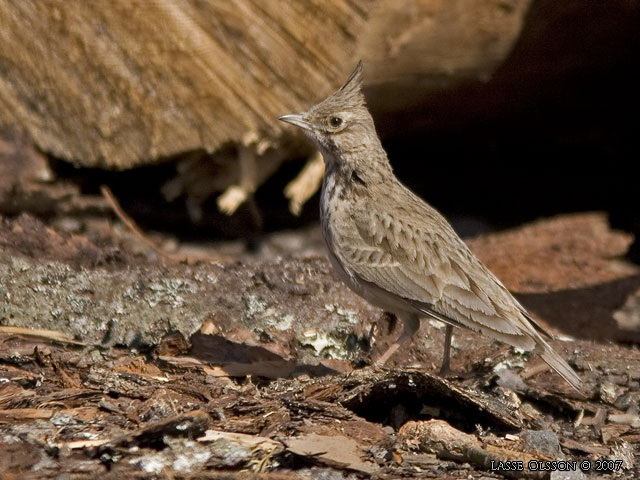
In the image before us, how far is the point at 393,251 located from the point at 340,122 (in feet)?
3.10

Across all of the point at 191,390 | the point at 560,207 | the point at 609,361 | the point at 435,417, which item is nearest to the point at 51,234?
the point at 191,390

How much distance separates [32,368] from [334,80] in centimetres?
291

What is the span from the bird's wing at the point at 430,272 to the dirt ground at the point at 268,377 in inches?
15.3

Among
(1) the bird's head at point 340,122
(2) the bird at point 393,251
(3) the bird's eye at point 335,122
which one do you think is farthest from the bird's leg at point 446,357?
(3) the bird's eye at point 335,122

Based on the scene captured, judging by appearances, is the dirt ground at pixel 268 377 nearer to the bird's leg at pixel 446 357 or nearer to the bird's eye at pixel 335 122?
the bird's leg at pixel 446 357

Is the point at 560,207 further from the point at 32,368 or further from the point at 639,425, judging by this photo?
the point at 32,368

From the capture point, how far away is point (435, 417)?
14.9 ft

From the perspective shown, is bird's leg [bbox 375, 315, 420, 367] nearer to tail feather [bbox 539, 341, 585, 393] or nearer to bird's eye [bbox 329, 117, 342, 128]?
tail feather [bbox 539, 341, 585, 393]

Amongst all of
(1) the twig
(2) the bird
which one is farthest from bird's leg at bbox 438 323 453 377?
(1) the twig

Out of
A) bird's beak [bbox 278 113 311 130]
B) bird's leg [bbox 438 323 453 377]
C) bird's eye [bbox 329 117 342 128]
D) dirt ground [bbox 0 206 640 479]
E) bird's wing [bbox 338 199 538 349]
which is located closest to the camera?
dirt ground [bbox 0 206 640 479]

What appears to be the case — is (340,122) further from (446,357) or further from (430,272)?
(446,357)

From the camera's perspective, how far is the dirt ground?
3871 mm

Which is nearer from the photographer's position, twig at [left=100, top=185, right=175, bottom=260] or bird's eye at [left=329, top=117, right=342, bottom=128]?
bird's eye at [left=329, top=117, right=342, bottom=128]

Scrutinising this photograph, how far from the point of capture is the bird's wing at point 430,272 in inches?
196
